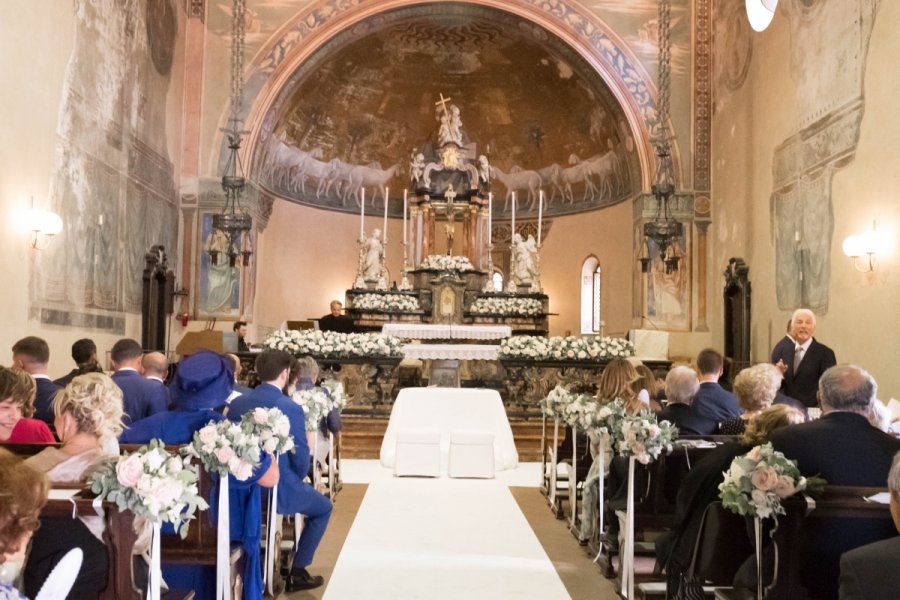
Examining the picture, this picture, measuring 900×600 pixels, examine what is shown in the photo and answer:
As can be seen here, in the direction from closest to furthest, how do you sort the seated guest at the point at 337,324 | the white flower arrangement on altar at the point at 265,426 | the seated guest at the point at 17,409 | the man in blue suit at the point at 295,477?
the white flower arrangement on altar at the point at 265,426
the seated guest at the point at 17,409
the man in blue suit at the point at 295,477
the seated guest at the point at 337,324

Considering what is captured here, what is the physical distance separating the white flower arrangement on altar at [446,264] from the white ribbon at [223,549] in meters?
14.6

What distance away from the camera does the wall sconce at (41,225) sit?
33.9 feet

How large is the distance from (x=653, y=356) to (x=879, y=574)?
47.8ft

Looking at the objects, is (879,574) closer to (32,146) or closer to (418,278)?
(32,146)

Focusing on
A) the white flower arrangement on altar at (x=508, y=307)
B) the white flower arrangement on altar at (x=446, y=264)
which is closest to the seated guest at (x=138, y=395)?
the white flower arrangement on altar at (x=508, y=307)

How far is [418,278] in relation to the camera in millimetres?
18906

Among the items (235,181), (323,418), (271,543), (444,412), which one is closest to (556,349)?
(444,412)

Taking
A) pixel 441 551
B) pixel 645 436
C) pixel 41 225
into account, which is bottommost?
pixel 441 551

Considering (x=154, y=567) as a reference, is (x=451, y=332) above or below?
above

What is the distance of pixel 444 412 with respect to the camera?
10.6 m

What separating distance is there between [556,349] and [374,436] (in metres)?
3.07

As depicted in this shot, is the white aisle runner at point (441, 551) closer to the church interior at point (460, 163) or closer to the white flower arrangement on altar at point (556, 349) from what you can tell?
the church interior at point (460, 163)

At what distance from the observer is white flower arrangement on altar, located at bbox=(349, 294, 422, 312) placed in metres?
18.0

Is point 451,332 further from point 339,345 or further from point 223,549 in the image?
point 223,549
